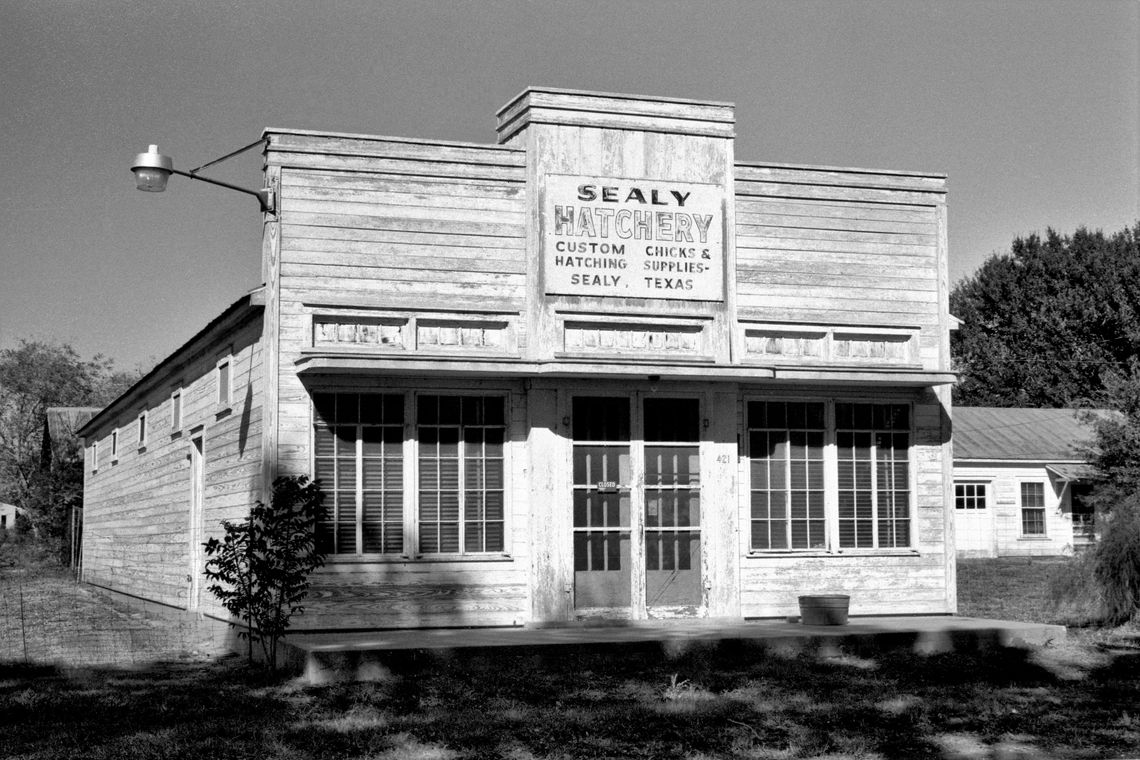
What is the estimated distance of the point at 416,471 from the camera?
1397 cm

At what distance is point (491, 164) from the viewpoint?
14.4 m

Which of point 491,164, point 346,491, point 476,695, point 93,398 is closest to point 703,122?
point 491,164

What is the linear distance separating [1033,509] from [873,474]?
74.6ft

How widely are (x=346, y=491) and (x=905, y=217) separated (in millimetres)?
6959

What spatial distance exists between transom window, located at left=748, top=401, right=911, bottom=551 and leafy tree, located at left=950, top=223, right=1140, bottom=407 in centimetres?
3174

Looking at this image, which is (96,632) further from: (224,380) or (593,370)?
(593,370)

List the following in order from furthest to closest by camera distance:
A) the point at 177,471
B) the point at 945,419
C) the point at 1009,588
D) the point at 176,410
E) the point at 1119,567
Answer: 1. the point at 1009,588
2. the point at 176,410
3. the point at 177,471
4. the point at 945,419
5. the point at 1119,567

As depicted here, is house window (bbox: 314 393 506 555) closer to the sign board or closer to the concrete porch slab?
the concrete porch slab

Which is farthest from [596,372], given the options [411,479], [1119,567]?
[1119,567]

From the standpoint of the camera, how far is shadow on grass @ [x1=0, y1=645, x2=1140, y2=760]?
28.3ft

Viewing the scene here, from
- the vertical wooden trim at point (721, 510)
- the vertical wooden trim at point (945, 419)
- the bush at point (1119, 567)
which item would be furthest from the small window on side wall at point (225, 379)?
the bush at point (1119, 567)

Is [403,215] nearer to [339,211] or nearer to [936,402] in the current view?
[339,211]

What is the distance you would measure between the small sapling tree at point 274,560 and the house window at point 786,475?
485 centimetres

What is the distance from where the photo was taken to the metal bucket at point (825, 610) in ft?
45.6
